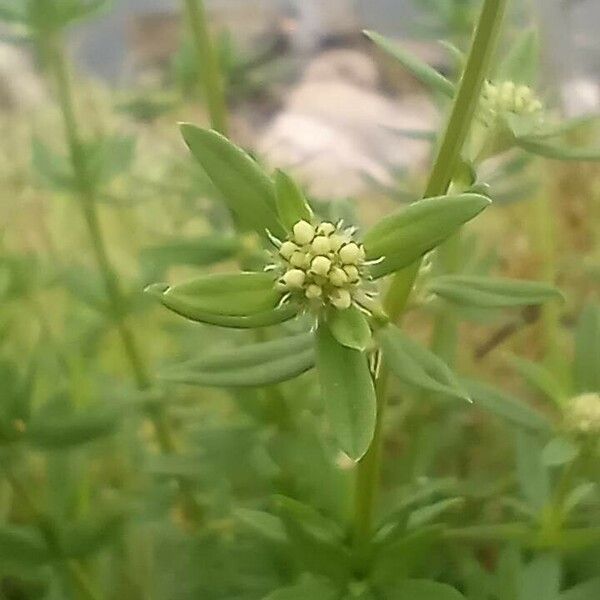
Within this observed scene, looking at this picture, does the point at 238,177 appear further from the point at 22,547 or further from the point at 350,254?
the point at 22,547

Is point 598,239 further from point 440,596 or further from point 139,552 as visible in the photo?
point 440,596

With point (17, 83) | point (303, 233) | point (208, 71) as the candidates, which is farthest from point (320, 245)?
point (17, 83)

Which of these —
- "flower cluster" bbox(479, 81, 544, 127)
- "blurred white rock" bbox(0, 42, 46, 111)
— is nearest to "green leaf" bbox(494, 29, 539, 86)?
"flower cluster" bbox(479, 81, 544, 127)

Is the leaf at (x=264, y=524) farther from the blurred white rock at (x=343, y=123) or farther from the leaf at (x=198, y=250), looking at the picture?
the blurred white rock at (x=343, y=123)

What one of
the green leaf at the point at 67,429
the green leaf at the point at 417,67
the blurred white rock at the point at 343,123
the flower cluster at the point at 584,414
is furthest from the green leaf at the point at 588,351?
the blurred white rock at the point at 343,123

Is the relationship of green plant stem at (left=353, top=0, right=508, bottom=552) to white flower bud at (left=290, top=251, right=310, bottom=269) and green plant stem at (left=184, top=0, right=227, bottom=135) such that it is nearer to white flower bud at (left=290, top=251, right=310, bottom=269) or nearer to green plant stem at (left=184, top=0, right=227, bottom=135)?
white flower bud at (left=290, top=251, right=310, bottom=269)

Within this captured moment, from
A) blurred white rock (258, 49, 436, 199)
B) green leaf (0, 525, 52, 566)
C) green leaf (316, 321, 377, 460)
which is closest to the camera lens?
green leaf (316, 321, 377, 460)

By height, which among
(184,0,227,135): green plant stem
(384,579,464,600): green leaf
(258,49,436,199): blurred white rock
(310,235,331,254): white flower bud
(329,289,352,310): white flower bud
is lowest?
(384,579,464,600): green leaf

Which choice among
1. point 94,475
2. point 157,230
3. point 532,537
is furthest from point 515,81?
point 157,230
